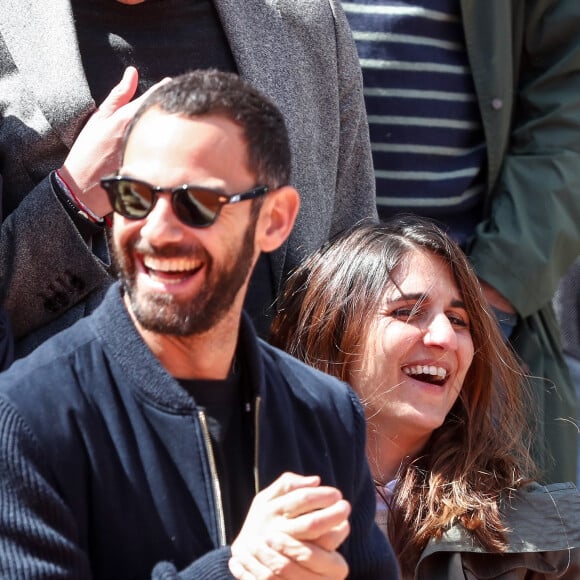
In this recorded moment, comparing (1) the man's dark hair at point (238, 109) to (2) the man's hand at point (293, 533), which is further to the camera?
(1) the man's dark hair at point (238, 109)

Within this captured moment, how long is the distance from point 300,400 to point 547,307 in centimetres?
162

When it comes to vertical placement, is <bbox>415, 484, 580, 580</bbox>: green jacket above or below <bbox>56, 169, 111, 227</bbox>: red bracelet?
below

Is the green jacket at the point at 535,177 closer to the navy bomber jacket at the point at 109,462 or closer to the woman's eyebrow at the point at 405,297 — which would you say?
the woman's eyebrow at the point at 405,297

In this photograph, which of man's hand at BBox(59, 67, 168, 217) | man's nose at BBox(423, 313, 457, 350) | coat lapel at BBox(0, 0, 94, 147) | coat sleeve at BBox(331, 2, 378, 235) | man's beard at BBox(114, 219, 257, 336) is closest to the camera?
man's beard at BBox(114, 219, 257, 336)

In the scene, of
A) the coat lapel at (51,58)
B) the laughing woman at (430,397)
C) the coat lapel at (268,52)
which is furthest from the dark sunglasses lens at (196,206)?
the laughing woman at (430,397)

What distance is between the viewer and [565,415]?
320 centimetres

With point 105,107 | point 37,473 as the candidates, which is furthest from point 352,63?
point 37,473

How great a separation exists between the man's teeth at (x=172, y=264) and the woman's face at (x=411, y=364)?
1042mm

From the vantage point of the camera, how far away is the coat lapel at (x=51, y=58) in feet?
7.43

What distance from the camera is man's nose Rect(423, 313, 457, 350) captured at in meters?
2.56

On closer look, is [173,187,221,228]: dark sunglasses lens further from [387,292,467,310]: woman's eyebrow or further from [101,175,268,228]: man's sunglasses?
[387,292,467,310]: woman's eyebrow

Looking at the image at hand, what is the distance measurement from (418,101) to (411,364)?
0.81 meters

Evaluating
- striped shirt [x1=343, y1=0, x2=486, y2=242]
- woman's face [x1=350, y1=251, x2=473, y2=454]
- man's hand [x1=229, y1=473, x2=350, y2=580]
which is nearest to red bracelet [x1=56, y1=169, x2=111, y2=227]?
woman's face [x1=350, y1=251, x2=473, y2=454]

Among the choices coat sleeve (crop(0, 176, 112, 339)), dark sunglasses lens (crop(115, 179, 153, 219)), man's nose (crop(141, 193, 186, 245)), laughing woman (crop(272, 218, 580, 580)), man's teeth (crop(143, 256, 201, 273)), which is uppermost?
dark sunglasses lens (crop(115, 179, 153, 219))
